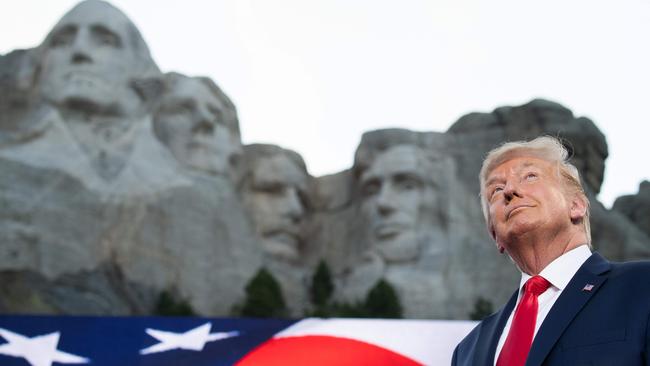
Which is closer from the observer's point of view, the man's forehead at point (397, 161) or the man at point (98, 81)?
the man at point (98, 81)

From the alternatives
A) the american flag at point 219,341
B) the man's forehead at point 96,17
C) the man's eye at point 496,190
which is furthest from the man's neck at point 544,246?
the man's forehead at point 96,17

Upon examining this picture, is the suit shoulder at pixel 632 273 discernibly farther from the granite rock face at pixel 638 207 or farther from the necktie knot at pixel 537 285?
the granite rock face at pixel 638 207

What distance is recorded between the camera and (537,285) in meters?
2.06

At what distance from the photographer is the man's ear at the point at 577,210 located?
2.12 m

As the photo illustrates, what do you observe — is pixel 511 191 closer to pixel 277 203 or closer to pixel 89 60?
pixel 277 203

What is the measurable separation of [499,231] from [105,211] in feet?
25.6

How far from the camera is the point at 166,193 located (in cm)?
995

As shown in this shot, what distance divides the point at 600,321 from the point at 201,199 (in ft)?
28.1

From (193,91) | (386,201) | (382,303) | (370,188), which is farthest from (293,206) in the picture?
(382,303)

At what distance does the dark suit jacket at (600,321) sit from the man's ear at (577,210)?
0.38 ft

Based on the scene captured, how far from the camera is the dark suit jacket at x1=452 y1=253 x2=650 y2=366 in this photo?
1.79m

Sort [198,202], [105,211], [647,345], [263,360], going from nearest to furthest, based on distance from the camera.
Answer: [647,345]
[263,360]
[105,211]
[198,202]

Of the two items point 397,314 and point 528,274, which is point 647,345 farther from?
point 397,314

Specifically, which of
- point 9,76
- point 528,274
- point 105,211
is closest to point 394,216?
point 105,211
